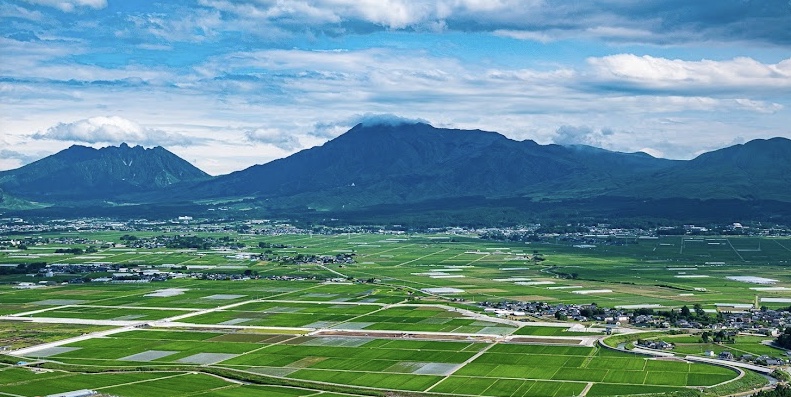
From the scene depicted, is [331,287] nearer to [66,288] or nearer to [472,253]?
[66,288]

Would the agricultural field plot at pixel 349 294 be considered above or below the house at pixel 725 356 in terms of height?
above

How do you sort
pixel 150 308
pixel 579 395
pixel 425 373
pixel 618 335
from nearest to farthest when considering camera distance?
1. pixel 579 395
2. pixel 425 373
3. pixel 618 335
4. pixel 150 308

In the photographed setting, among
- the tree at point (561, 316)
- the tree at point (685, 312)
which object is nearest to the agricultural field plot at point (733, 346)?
the tree at point (685, 312)

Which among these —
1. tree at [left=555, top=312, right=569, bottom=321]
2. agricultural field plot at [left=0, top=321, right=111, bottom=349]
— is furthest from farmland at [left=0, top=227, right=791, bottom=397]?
tree at [left=555, top=312, right=569, bottom=321]

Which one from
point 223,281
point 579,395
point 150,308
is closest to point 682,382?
point 579,395

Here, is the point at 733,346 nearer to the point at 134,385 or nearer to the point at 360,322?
the point at 360,322

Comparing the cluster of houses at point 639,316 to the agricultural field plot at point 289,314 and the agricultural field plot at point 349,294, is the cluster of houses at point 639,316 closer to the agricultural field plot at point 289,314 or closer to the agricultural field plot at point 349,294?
the agricultural field plot at point 349,294

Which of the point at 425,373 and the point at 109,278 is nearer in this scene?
the point at 425,373

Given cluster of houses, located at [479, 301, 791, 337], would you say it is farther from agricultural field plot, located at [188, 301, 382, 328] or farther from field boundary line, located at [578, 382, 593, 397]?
field boundary line, located at [578, 382, 593, 397]
